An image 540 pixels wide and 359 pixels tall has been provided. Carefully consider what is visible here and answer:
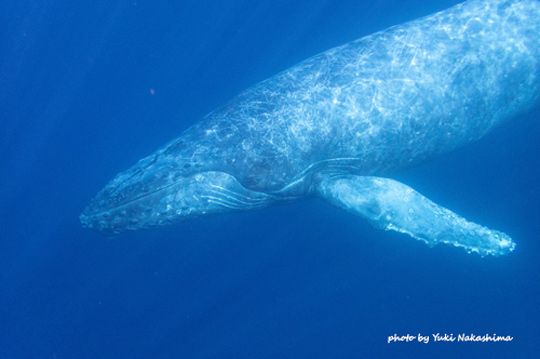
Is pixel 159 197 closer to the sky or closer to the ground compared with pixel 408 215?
closer to the sky

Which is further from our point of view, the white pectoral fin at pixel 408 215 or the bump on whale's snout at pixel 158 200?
the bump on whale's snout at pixel 158 200

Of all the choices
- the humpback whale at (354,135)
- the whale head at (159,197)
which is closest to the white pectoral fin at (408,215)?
the humpback whale at (354,135)

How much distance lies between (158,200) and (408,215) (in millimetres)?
5212

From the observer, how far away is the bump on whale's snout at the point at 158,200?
23.2 feet

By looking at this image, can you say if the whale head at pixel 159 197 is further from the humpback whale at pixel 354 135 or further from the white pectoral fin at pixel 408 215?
the white pectoral fin at pixel 408 215

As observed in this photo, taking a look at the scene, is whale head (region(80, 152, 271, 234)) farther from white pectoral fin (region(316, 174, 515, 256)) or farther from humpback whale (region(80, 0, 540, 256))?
white pectoral fin (region(316, 174, 515, 256))

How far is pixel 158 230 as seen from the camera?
1173 centimetres

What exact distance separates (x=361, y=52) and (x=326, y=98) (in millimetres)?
1577

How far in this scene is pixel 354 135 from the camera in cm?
732

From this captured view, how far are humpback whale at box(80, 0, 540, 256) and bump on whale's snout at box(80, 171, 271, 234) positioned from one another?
0.07ft

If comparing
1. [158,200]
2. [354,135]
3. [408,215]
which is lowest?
[408,215]

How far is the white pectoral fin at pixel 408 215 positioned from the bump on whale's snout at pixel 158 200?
2.16m

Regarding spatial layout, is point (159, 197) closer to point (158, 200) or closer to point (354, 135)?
point (158, 200)

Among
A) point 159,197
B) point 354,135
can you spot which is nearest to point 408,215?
point 354,135
